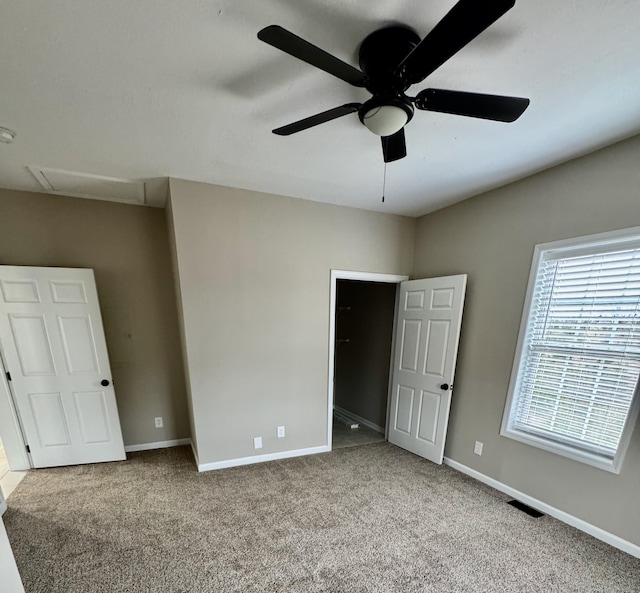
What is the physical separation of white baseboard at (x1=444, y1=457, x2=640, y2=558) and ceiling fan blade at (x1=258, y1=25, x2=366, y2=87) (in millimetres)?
3181

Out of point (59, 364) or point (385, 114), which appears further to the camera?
point (59, 364)

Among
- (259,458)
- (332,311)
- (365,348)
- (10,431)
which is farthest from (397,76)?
(10,431)

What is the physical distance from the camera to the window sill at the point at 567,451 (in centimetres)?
184

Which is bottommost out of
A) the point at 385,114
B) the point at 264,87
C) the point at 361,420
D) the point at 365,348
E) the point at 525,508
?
the point at 361,420

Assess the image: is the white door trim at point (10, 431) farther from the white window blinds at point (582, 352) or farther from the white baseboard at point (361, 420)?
the white window blinds at point (582, 352)

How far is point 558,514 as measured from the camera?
2092mm

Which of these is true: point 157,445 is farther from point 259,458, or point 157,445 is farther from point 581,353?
point 581,353

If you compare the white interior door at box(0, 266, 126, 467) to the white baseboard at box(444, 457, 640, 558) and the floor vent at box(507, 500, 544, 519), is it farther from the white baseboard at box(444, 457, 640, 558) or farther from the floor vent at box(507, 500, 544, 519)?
the floor vent at box(507, 500, 544, 519)

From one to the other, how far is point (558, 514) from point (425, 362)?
4.81ft

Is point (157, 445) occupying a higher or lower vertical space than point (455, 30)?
lower

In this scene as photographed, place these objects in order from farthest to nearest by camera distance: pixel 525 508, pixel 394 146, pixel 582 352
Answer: pixel 525 508 < pixel 582 352 < pixel 394 146

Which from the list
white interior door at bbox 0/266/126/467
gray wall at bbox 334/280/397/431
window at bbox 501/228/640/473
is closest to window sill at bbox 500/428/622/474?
window at bbox 501/228/640/473

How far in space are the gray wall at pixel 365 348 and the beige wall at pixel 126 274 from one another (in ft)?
7.72

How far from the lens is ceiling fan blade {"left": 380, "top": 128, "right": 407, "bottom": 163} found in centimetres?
144
